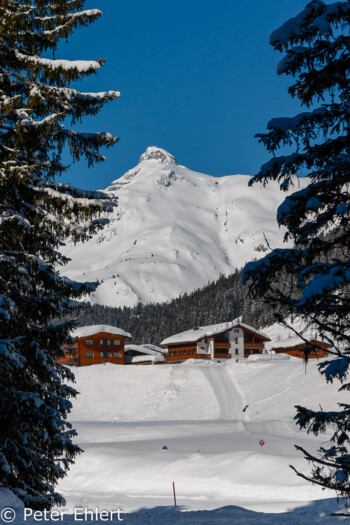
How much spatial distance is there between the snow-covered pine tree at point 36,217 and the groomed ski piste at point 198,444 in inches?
65.3

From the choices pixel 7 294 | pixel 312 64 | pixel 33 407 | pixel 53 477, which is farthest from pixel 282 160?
pixel 53 477

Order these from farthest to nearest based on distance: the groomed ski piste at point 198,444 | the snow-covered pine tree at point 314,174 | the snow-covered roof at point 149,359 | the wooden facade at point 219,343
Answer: the snow-covered roof at point 149,359, the wooden facade at point 219,343, the groomed ski piste at point 198,444, the snow-covered pine tree at point 314,174

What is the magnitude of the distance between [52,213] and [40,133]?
4.86 feet

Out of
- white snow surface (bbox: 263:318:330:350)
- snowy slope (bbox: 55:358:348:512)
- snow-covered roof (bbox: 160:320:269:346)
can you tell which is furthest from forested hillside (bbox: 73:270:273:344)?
snowy slope (bbox: 55:358:348:512)

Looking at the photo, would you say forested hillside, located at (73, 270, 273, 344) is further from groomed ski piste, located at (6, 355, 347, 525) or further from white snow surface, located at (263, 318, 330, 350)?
groomed ski piste, located at (6, 355, 347, 525)

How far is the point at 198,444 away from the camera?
117 feet

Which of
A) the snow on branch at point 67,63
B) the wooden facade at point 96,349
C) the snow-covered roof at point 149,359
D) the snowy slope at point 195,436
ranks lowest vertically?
the snowy slope at point 195,436

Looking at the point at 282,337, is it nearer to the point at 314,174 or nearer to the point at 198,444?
the point at 198,444

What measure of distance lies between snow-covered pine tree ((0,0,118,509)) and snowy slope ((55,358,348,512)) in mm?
3653

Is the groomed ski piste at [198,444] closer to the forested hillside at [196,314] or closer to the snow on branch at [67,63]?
the snow on branch at [67,63]

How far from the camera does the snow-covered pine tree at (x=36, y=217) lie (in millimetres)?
9250

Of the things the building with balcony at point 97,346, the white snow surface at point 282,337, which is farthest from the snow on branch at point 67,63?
the building with balcony at point 97,346

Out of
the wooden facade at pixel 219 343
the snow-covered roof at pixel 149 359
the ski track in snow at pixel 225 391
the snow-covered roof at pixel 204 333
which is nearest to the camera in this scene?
the ski track in snow at pixel 225 391

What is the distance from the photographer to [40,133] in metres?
9.56
